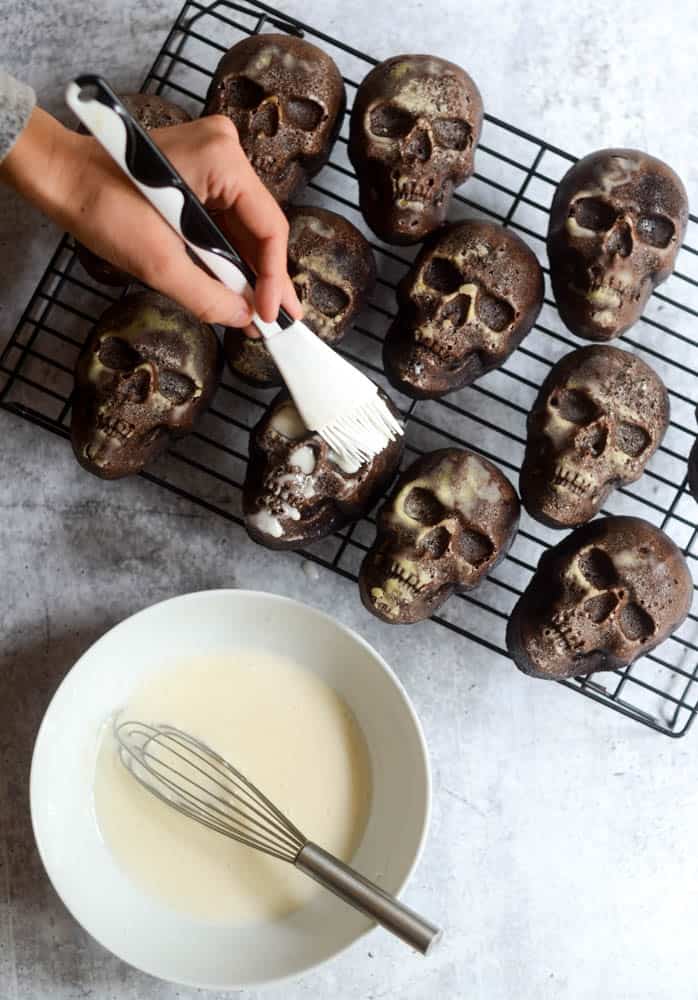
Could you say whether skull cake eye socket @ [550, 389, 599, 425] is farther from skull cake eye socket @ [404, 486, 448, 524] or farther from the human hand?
the human hand

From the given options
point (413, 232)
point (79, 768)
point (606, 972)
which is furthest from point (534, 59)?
point (606, 972)

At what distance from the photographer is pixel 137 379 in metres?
1.11

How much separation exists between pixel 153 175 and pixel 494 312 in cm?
44

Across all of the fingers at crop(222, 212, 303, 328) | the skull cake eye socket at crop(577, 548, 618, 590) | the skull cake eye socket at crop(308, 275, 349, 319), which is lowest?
Result: the skull cake eye socket at crop(577, 548, 618, 590)

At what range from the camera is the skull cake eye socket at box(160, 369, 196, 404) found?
1.12 metres

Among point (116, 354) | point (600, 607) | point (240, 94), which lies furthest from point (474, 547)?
point (240, 94)

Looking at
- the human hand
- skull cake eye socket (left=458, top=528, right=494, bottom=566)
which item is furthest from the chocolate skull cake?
skull cake eye socket (left=458, top=528, right=494, bottom=566)

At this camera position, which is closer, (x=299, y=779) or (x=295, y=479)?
(x=295, y=479)

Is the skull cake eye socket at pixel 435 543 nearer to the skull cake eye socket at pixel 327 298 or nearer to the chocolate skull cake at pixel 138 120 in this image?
the skull cake eye socket at pixel 327 298

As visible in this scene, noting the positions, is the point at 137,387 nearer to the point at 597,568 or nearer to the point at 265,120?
the point at 265,120

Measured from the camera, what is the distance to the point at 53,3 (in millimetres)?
1305

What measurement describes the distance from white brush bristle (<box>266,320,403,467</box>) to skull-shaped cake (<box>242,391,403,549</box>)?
0.07ft

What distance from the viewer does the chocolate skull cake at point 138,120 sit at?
1.13 m

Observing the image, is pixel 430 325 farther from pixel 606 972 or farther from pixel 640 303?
pixel 606 972
